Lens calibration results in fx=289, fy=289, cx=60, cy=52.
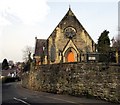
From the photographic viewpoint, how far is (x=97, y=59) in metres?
21.6

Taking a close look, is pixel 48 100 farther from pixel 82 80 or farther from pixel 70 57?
pixel 70 57

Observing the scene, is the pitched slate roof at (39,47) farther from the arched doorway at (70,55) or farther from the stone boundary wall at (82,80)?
the stone boundary wall at (82,80)

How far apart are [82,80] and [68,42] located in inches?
904

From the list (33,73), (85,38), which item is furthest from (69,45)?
(33,73)

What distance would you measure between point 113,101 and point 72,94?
608 cm

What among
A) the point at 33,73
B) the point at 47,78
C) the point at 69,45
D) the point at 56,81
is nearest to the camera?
the point at 56,81

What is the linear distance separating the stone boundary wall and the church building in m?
12.6

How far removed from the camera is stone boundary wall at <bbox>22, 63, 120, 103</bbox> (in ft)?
58.8

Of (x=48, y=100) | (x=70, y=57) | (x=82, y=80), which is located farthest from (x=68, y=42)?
(x=48, y=100)

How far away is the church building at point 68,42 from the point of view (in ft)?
144

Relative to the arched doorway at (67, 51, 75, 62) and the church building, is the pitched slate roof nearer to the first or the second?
the church building

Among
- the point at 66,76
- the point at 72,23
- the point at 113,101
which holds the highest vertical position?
the point at 72,23

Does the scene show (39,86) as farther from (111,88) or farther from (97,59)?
(111,88)

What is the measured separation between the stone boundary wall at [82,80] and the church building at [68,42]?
12629 mm
